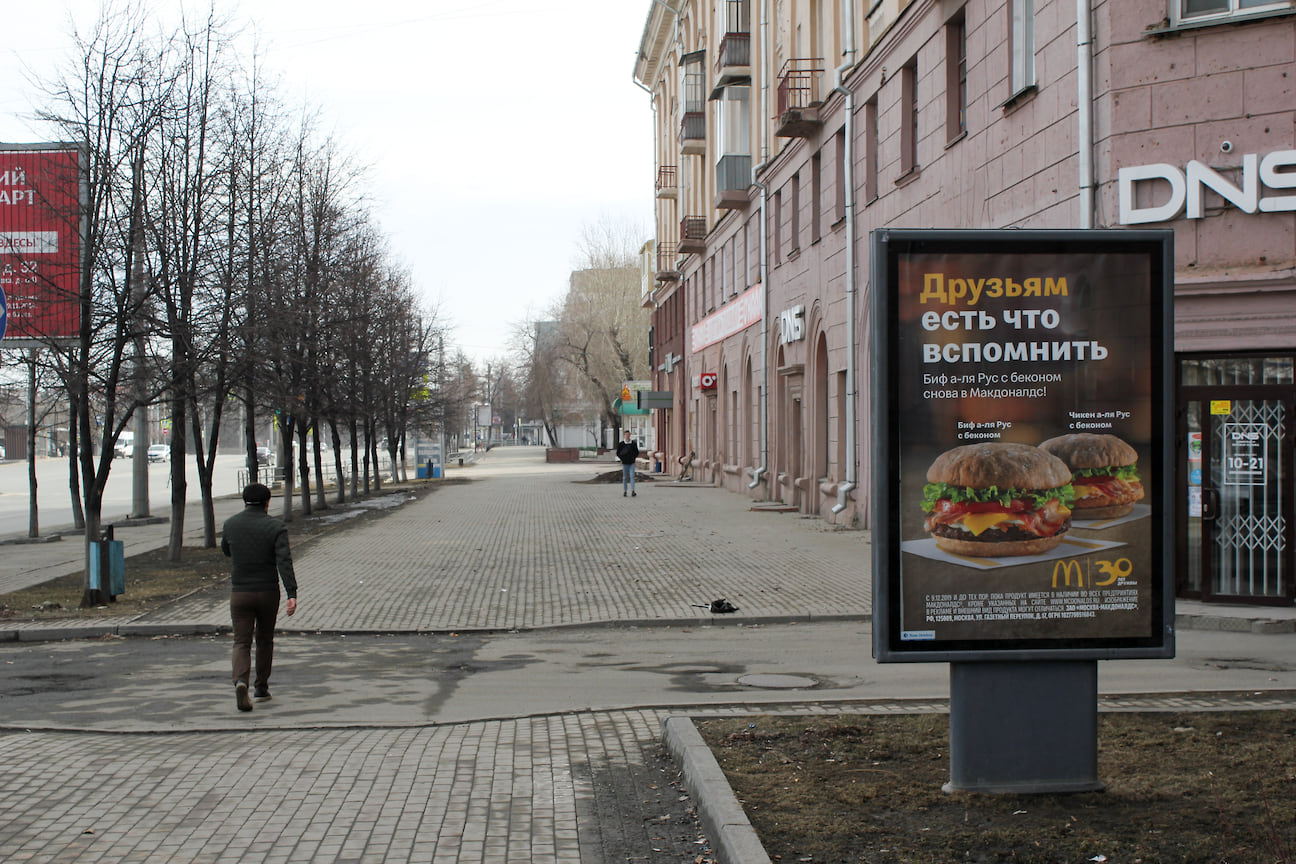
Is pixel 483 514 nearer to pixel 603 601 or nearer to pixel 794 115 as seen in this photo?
pixel 794 115

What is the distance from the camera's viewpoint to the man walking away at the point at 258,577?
28.7 feet

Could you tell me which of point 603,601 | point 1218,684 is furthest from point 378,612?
point 1218,684

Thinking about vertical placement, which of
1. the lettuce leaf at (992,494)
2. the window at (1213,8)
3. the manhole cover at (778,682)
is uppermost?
the window at (1213,8)

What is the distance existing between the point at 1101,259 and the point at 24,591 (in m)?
14.2

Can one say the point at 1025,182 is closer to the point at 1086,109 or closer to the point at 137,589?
the point at 1086,109

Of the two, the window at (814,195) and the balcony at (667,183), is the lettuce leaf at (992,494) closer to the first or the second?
the window at (814,195)

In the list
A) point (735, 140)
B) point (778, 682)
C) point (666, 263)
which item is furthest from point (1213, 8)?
point (666, 263)

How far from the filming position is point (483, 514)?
93.5ft

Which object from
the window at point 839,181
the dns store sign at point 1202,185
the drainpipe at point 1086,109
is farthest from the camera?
the window at point 839,181

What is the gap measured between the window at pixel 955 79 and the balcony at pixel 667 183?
2997 centimetres

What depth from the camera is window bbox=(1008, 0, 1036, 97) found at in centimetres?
1448

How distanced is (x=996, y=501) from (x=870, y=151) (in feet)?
56.3

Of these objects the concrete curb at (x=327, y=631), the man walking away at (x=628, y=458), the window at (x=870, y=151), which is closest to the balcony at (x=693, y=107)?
the man walking away at (x=628, y=458)

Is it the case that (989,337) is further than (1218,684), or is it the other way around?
(1218,684)
